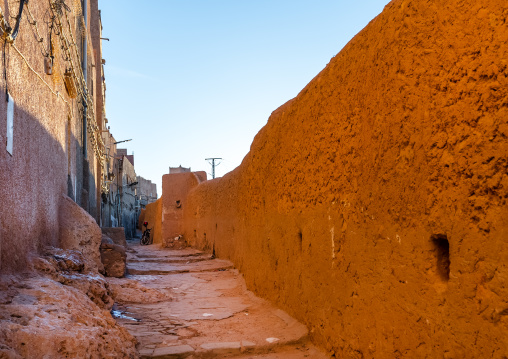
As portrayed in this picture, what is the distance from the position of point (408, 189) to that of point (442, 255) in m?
0.38

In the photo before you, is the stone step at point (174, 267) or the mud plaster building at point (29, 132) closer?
the mud plaster building at point (29, 132)

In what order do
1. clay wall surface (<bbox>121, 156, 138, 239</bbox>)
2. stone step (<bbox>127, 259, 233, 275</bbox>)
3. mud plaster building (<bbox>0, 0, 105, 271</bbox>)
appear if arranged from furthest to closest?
1. clay wall surface (<bbox>121, 156, 138, 239</bbox>)
2. stone step (<bbox>127, 259, 233, 275</bbox>)
3. mud plaster building (<bbox>0, 0, 105, 271</bbox>)

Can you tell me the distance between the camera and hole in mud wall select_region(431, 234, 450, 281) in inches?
81.7

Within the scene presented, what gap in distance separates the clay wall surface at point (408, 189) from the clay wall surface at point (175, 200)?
36.8 ft

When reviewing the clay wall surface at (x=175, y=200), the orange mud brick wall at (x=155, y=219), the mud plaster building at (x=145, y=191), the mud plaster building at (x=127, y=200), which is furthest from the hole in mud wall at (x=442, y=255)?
the mud plaster building at (x=145, y=191)

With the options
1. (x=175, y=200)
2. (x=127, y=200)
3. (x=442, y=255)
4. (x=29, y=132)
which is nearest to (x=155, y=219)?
(x=175, y=200)

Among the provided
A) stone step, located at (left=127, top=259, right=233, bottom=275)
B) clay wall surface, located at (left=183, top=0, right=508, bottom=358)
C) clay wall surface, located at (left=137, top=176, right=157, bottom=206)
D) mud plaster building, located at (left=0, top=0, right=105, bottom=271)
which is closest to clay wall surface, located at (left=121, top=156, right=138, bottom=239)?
clay wall surface, located at (left=137, top=176, right=157, bottom=206)

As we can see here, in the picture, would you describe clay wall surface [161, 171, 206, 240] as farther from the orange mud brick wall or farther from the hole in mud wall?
the hole in mud wall

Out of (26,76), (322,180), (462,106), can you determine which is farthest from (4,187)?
(462,106)

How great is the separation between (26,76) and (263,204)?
2.94 m

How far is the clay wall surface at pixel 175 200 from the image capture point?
49.6ft

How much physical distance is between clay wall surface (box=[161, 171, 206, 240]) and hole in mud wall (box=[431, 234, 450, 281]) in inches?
518

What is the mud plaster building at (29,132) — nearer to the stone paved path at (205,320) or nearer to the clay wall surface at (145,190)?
the stone paved path at (205,320)

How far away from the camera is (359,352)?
2.80m
